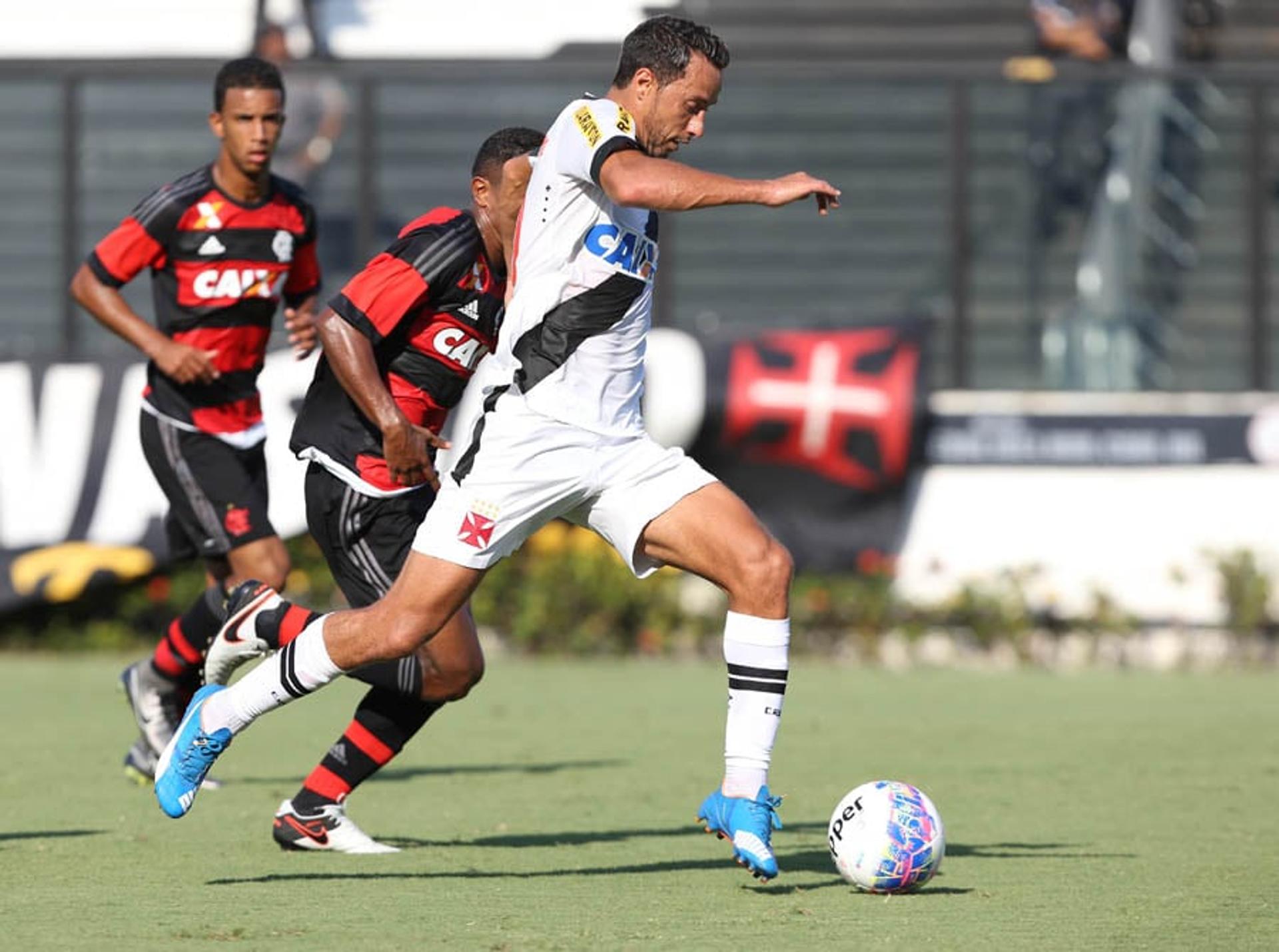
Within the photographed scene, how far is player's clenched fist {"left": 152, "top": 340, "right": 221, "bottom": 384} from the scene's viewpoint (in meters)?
8.86

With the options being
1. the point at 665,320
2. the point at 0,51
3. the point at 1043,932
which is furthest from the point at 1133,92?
the point at 1043,932

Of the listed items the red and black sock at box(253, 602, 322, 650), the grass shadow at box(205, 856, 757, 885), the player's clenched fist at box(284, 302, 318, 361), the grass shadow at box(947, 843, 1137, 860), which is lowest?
the grass shadow at box(205, 856, 757, 885)

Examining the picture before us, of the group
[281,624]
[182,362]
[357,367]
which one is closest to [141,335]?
[182,362]

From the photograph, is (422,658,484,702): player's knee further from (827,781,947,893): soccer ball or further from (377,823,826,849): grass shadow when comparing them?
(827,781,947,893): soccer ball

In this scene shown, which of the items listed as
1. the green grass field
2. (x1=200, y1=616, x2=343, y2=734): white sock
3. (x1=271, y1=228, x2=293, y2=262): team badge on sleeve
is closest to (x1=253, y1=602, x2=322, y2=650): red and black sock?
(x1=200, y1=616, x2=343, y2=734): white sock

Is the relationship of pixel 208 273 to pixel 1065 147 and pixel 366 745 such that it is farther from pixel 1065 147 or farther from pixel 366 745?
pixel 1065 147

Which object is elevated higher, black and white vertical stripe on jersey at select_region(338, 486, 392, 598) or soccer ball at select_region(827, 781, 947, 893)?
black and white vertical stripe on jersey at select_region(338, 486, 392, 598)

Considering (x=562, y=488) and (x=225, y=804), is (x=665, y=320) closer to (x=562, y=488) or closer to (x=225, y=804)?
(x=225, y=804)

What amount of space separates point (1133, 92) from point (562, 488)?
10129 mm

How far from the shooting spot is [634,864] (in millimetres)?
6996

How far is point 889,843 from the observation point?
250 inches

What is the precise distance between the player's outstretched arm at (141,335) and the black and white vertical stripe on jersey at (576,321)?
270 cm

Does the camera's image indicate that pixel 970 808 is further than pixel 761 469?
No

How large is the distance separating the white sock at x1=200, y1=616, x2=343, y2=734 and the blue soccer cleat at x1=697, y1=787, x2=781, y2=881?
1.15 meters
